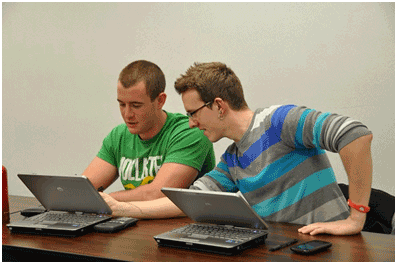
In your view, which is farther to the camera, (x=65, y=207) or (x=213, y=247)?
(x=65, y=207)

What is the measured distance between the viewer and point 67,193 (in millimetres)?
1771

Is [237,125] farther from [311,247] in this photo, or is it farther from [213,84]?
[311,247]

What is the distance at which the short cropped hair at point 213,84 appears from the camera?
1907 mm

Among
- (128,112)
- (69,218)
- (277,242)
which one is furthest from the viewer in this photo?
(128,112)

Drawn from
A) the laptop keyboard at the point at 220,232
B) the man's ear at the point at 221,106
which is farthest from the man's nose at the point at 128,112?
the laptop keyboard at the point at 220,232

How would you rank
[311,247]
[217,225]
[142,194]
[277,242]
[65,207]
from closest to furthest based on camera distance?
[311,247]
[277,242]
[217,225]
[65,207]
[142,194]

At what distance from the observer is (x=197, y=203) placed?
152cm

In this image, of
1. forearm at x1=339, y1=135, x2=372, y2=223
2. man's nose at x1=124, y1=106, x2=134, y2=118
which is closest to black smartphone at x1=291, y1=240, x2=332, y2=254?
forearm at x1=339, y1=135, x2=372, y2=223

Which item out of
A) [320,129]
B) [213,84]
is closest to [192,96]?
[213,84]

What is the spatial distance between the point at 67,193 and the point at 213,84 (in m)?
0.71

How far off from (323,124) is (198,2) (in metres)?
2.14

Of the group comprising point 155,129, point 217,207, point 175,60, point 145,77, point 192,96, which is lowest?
point 217,207

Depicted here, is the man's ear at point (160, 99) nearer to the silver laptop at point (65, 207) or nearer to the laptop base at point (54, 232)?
the silver laptop at point (65, 207)

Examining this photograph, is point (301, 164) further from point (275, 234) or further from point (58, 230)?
point (58, 230)
